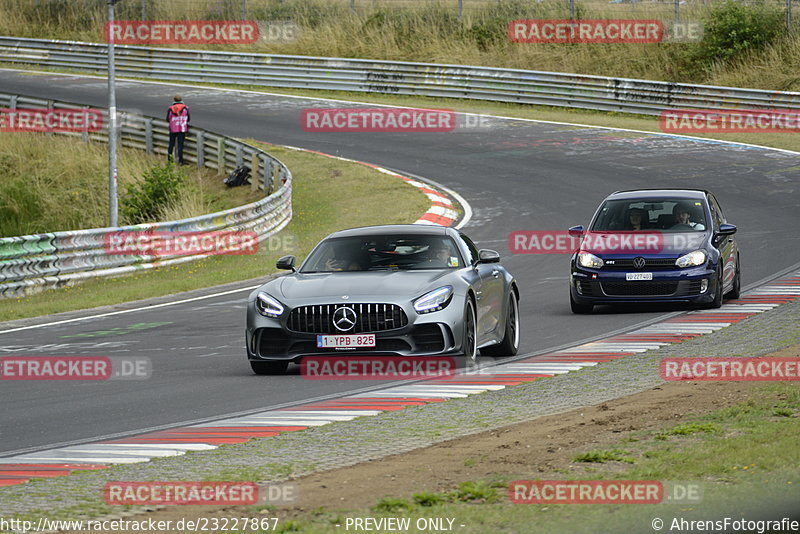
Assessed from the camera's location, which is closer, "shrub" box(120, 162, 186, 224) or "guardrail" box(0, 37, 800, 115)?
"shrub" box(120, 162, 186, 224)

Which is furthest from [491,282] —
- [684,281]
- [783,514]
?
[783,514]

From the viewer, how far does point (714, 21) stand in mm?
44844

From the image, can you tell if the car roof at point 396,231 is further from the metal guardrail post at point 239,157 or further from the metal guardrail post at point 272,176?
the metal guardrail post at point 239,157

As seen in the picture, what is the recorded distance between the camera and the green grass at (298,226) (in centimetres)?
2022

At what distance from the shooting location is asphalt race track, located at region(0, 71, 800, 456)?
11117 mm

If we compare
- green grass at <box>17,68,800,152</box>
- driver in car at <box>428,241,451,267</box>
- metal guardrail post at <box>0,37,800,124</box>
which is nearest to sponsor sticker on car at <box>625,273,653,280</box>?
driver in car at <box>428,241,451,267</box>

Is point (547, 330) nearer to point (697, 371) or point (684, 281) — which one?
point (684, 281)

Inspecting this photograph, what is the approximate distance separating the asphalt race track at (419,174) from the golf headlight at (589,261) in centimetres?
66

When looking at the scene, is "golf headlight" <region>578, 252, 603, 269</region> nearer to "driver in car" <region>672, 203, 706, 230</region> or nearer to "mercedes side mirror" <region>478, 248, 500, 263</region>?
"driver in car" <region>672, 203, 706, 230</region>

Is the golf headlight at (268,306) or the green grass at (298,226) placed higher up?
the golf headlight at (268,306)

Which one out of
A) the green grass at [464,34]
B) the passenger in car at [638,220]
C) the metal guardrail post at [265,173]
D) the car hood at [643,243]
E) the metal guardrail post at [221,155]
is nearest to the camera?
the car hood at [643,243]

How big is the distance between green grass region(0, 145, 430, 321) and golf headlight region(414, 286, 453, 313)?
8.29 meters

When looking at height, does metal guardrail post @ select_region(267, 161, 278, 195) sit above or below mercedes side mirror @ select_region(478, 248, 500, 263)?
below

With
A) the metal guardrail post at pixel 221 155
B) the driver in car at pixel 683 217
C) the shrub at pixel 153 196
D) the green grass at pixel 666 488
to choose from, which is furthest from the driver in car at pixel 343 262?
the metal guardrail post at pixel 221 155
